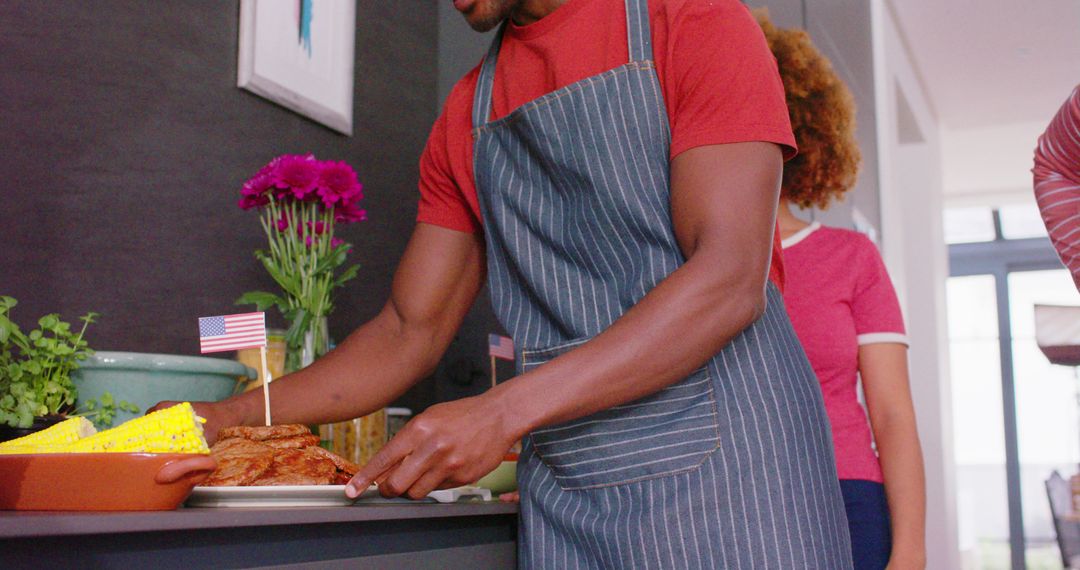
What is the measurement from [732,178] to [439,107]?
6.12 ft

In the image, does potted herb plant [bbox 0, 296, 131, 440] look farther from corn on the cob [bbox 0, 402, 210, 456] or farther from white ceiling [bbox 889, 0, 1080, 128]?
white ceiling [bbox 889, 0, 1080, 128]

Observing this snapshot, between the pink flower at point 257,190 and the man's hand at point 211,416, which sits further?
the pink flower at point 257,190

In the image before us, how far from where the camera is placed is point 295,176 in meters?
1.77

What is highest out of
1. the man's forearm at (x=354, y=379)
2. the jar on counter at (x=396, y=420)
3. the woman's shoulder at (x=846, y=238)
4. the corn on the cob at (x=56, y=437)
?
the woman's shoulder at (x=846, y=238)

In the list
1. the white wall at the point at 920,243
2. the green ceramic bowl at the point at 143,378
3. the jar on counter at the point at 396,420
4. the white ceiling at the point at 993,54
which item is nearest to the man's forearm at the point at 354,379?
the green ceramic bowl at the point at 143,378

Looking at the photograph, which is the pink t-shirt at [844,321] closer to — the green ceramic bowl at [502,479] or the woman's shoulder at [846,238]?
the woman's shoulder at [846,238]

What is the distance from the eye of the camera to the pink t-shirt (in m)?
1.79

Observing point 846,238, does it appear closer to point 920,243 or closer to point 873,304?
point 873,304

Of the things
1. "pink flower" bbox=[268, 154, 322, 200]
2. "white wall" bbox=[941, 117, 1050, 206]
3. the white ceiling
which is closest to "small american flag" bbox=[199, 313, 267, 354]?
"pink flower" bbox=[268, 154, 322, 200]

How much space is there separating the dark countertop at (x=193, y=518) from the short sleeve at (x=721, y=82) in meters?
0.48

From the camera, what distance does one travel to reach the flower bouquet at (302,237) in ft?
5.81

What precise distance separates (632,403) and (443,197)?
0.48 m

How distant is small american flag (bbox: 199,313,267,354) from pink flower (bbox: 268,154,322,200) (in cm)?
71

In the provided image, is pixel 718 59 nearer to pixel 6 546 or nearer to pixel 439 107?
pixel 6 546
